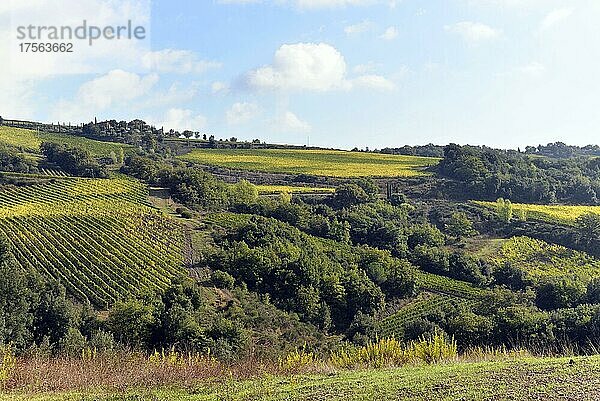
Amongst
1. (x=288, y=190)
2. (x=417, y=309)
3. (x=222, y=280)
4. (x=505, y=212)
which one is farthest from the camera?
(x=288, y=190)

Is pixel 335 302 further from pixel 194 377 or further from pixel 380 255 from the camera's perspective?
pixel 194 377

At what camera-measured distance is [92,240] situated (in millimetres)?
39969

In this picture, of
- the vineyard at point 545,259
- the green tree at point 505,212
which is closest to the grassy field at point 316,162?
the green tree at point 505,212

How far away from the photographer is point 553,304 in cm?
4066

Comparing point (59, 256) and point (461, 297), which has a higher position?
point (59, 256)

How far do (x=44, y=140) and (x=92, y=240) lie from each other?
48.3 meters

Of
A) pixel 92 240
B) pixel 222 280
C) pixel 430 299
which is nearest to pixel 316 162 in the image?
pixel 430 299

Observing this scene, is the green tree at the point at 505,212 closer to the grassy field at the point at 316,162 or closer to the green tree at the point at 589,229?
the green tree at the point at 589,229

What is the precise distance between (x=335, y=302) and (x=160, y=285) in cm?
1367

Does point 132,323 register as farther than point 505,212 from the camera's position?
No

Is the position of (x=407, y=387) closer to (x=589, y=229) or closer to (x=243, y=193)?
(x=589, y=229)

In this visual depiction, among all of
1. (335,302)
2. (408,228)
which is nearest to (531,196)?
(408,228)

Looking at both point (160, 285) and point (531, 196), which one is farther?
point (531, 196)

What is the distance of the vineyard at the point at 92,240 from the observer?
112 ft
